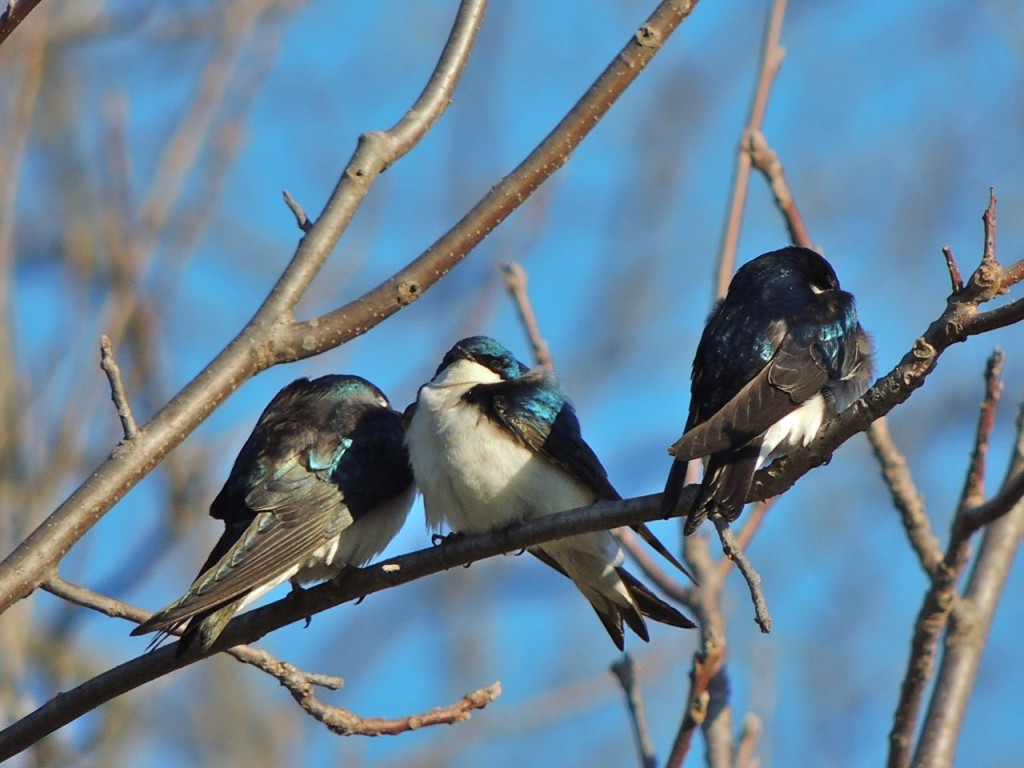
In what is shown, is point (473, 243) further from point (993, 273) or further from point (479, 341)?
point (479, 341)

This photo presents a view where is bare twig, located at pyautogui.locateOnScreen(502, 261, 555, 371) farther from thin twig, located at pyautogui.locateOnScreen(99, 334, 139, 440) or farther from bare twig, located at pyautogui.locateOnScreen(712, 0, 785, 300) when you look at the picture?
thin twig, located at pyautogui.locateOnScreen(99, 334, 139, 440)

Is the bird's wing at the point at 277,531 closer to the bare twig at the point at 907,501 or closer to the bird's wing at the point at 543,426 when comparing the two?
the bird's wing at the point at 543,426

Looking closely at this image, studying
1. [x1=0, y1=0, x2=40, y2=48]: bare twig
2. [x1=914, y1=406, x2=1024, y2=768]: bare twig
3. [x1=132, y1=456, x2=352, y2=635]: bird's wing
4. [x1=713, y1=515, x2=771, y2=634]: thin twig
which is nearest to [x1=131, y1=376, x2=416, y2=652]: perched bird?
[x1=132, y1=456, x2=352, y2=635]: bird's wing

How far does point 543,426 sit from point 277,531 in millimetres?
787

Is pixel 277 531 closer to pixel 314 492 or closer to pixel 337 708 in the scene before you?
pixel 314 492

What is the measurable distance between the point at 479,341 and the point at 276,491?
77 centimetres

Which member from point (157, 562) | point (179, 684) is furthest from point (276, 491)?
point (179, 684)

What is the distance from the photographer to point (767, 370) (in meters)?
3.34

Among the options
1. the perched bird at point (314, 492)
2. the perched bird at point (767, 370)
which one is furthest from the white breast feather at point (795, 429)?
the perched bird at point (314, 492)

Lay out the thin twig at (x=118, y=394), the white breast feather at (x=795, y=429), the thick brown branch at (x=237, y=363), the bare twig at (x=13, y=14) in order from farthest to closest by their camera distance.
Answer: the white breast feather at (x=795, y=429), the thin twig at (x=118, y=394), the thick brown branch at (x=237, y=363), the bare twig at (x=13, y=14)

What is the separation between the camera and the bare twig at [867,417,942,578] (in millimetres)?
3275

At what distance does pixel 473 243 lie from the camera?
2.53m

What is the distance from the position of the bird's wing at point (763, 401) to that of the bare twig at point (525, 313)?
2.44ft

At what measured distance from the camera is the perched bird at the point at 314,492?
3596mm
